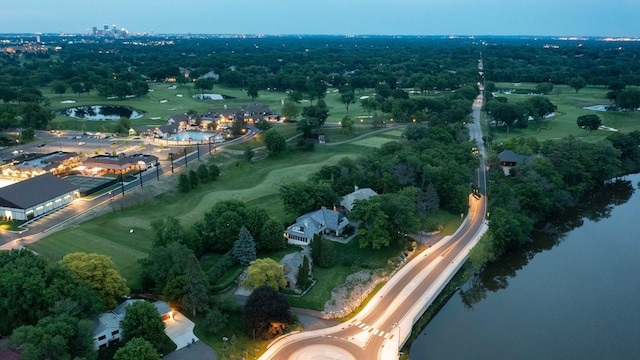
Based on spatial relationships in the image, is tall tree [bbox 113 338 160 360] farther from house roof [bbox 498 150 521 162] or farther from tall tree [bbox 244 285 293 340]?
house roof [bbox 498 150 521 162]

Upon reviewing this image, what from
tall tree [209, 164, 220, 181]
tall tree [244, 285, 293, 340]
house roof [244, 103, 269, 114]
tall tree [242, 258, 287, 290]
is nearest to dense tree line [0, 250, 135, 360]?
tall tree [242, 258, 287, 290]

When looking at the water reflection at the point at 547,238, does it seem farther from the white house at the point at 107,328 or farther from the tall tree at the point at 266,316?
the white house at the point at 107,328

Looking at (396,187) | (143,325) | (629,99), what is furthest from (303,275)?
(629,99)

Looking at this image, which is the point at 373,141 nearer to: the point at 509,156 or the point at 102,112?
the point at 509,156

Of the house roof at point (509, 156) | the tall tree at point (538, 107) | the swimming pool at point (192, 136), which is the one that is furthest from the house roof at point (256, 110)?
the tall tree at point (538, 107)

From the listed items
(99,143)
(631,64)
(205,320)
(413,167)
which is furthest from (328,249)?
(631,64)

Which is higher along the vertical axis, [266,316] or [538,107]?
[538,107]
